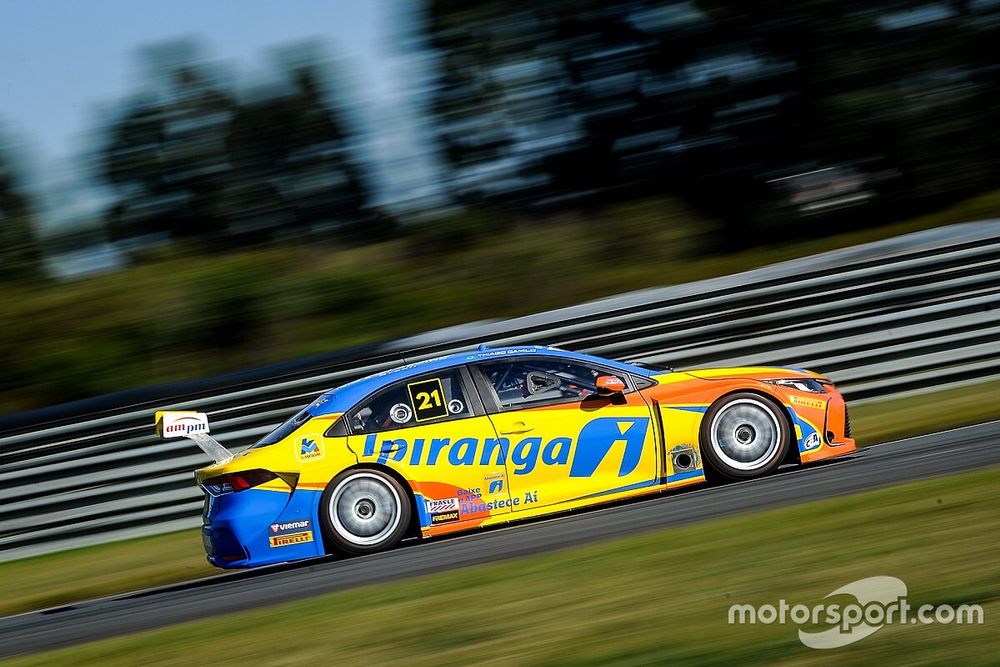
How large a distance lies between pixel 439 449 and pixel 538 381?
93cm

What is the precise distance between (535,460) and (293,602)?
2168mm

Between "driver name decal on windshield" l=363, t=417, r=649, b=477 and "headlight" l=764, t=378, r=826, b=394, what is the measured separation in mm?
1136

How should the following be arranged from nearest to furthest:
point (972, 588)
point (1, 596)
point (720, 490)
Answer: point (972, 588) < point (720, 490) < point (1, 596)

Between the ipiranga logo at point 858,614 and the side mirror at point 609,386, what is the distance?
3.58 m

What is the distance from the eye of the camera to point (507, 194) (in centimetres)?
1531

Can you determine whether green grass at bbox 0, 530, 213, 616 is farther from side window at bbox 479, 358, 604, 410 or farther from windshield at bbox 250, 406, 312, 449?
side window at bbox 479, 358, 604, 410

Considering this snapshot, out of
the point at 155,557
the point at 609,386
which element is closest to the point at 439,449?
the point at 609,386

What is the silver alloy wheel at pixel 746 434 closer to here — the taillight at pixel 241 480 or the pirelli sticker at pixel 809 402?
the pirelli sticker at pixel 809 402

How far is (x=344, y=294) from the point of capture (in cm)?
1372

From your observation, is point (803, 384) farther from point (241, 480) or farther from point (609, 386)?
point (241, 480)

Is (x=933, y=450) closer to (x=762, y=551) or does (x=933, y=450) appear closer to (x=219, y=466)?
(x=762, y=551)

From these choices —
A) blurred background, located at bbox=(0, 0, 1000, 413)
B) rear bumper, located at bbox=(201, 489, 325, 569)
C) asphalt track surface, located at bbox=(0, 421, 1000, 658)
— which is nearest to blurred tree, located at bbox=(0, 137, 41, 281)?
blurred background, located at bbox=(0, 0, 1000, 413)

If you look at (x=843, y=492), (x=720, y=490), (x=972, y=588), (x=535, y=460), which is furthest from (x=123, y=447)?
(x=972, y=588)

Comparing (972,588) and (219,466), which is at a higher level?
(219,466)
